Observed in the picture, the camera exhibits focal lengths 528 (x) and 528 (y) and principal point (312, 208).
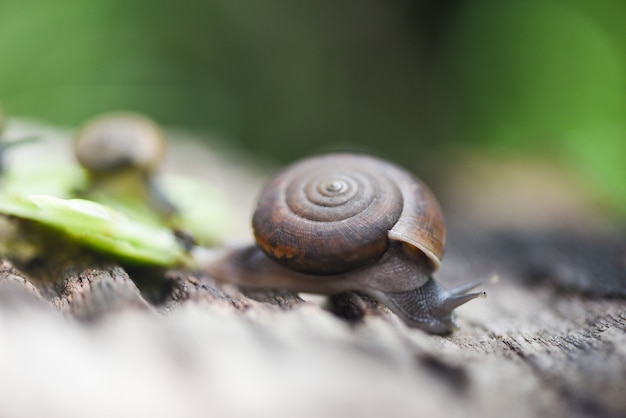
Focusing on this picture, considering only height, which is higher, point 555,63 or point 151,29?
point 555,63

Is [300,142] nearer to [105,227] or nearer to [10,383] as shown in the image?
[105,227]

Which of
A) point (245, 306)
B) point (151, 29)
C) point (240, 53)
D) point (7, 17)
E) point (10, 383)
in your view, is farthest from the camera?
point (240, 53)

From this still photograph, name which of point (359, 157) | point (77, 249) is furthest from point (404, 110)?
point (77, 249)

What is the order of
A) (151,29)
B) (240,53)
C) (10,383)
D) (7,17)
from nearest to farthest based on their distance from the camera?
(10,383) → (7,17) → (151,29) → (240,53)

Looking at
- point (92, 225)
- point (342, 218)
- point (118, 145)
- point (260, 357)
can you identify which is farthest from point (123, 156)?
point (260, 357)

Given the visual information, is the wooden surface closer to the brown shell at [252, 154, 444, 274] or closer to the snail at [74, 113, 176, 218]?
the brown shell at [252, 154, 444, 274]

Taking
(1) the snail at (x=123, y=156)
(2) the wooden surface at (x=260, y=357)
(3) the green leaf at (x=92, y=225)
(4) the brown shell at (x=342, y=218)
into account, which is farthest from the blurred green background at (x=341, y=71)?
(3) the green leaf at (x=92, y=225)

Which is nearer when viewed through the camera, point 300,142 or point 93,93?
point 93,93

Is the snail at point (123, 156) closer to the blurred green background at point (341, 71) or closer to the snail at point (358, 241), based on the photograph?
the snail at point (358, 241)

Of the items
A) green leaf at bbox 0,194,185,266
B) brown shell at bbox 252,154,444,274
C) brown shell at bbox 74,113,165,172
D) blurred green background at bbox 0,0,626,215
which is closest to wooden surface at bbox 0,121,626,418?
green leaf at bbox 0,194,185,266
